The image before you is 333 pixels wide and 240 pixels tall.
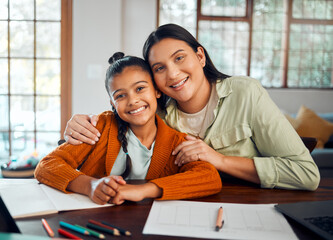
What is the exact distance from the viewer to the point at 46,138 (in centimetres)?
443

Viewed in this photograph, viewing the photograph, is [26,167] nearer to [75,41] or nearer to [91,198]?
[75,41]

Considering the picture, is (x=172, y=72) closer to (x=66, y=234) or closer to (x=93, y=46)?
(x=66, y=234)

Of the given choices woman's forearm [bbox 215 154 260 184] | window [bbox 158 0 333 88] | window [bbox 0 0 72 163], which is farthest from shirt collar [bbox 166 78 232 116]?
window [bbox 158 0 333 88]

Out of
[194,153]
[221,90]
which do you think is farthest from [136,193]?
[221,90]

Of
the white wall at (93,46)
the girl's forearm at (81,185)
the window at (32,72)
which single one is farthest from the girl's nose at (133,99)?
the window at (32,72)

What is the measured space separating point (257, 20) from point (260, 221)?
4.39 m

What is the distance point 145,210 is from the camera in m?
0.88

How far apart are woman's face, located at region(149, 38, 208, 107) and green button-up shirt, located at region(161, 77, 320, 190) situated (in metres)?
0.14

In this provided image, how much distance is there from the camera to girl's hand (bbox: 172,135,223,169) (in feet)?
3.83

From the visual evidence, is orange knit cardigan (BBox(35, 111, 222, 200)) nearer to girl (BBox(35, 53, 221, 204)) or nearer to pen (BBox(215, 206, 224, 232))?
girl (BBox(35, 53, 221, 204))

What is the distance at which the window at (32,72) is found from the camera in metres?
4.28

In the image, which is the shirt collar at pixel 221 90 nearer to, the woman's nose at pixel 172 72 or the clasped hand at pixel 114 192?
the woman's nose at pixel 172 72

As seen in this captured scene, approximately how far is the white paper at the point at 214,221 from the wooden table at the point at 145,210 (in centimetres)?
3

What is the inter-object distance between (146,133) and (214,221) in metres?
0.63
